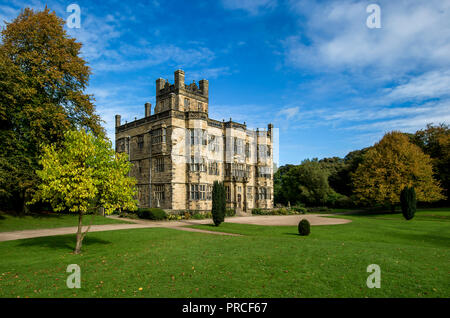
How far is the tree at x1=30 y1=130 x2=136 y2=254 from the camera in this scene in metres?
13.4

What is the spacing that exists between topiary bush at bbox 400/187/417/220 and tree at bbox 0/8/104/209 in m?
37.3

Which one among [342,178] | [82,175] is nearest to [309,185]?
[342,178]

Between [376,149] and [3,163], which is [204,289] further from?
[376,149]

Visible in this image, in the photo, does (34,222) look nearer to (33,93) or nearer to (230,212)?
(33,93)

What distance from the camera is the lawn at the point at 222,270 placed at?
864cm

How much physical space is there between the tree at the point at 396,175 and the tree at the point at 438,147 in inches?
181

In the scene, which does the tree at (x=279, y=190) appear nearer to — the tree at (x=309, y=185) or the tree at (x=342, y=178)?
the tree at (x=309, y=185)

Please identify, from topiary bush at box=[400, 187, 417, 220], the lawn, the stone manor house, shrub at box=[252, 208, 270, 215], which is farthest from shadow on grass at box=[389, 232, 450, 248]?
shrub at box=[252, 208, 270, 215]

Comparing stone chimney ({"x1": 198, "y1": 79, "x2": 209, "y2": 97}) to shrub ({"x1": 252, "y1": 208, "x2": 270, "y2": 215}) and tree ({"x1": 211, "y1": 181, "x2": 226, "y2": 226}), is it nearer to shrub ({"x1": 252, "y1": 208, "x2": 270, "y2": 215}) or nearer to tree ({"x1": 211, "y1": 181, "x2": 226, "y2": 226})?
shrub ({"x1": 252, "y1": 208, "x2": 270, "y2": 215})

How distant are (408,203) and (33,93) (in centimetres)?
4156

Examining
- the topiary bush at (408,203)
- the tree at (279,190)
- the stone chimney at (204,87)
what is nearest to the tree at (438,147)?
the topiary bush at (408,203)

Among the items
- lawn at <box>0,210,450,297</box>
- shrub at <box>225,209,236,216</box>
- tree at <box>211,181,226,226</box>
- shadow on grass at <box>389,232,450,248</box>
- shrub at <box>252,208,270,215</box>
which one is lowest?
shrub at <box>252,208,270,215</box>

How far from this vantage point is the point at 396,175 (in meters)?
44.2
